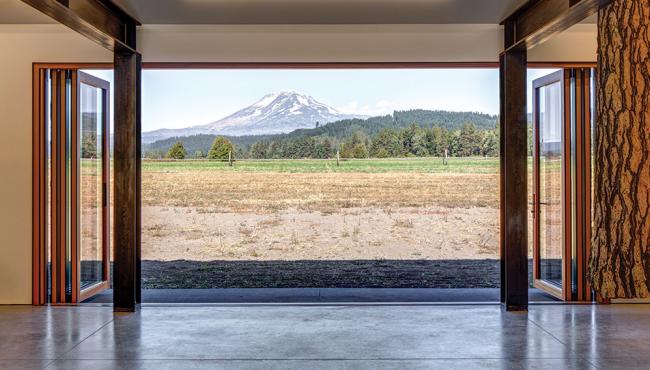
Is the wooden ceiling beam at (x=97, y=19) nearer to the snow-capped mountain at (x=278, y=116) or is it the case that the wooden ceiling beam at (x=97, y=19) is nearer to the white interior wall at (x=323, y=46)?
the white interior wall at (x=323, y=46)

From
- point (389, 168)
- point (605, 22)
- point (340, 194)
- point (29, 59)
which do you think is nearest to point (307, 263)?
point (340, 194)

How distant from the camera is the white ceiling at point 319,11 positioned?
511 centimetres

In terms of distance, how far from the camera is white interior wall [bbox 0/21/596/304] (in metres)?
5.89

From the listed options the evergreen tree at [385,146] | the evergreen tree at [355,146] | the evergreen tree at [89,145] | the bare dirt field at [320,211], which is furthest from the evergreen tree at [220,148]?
the evergreen tree at [89,145]

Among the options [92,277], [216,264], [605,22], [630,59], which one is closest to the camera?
[630,59]

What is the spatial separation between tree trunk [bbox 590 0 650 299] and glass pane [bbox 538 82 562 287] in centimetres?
288

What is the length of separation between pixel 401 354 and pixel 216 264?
263 inches

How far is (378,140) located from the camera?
13.3 meters

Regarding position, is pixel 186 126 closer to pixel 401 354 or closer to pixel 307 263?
pixel 307 263

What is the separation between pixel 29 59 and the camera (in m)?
5.96

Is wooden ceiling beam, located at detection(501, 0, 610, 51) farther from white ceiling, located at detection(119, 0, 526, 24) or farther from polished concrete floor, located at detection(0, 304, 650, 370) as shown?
polished concrete floor, located at detection(0, 304, 650, 370)

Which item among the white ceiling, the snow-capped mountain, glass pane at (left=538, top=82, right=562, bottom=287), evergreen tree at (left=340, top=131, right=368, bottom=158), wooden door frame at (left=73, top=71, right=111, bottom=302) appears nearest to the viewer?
the white ceiling

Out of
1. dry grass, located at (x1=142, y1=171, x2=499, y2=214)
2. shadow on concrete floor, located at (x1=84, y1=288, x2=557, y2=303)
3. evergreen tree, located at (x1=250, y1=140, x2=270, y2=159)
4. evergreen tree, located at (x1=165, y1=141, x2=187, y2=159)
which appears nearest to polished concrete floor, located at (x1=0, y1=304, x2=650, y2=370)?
shadow on concrete floor, located at (x1=84, y1=288, x2=557, y2=303)

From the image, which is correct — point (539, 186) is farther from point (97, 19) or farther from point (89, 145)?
point (89, 145)
